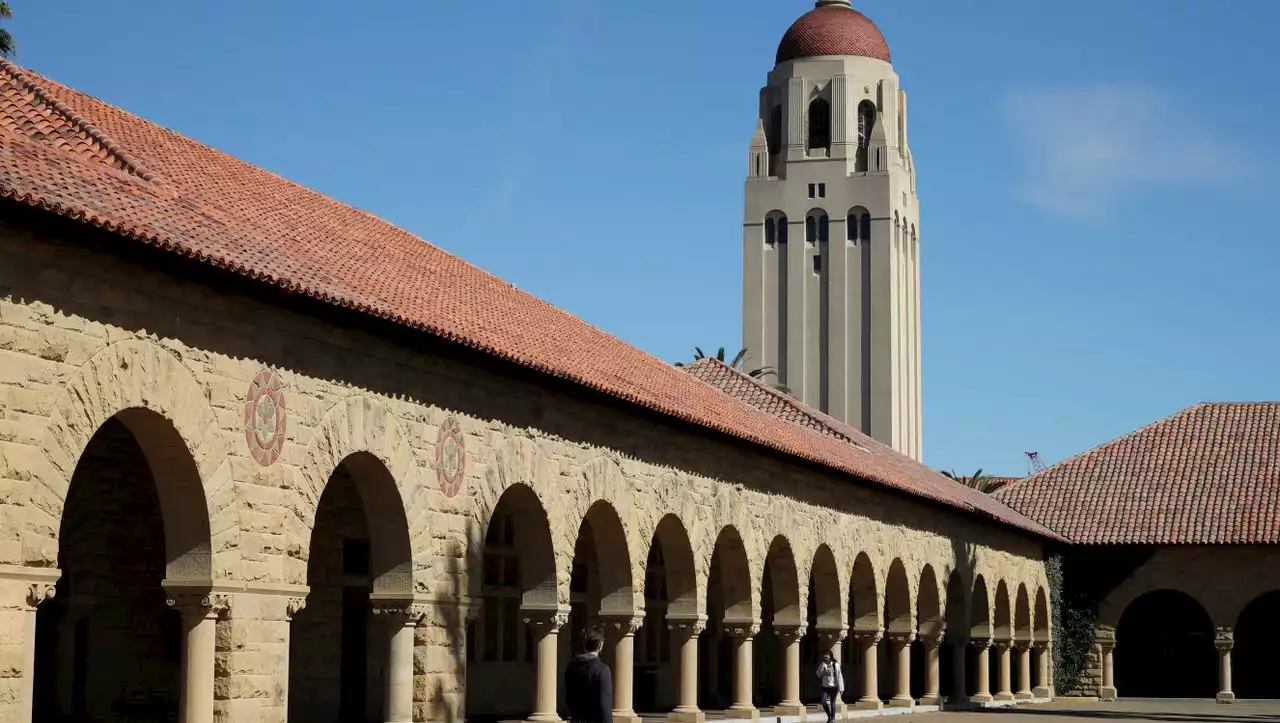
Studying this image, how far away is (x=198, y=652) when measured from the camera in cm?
1439

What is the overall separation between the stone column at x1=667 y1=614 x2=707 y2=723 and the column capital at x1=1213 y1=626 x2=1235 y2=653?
68.6 ft

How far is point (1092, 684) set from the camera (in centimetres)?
4362

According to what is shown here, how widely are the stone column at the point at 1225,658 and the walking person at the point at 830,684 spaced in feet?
53.5

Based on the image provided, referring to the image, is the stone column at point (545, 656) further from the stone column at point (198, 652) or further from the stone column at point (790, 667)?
the stone column at point (790, 667)

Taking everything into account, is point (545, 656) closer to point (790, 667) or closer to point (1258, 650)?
point (790, 667)

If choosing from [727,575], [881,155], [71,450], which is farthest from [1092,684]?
[881,155]

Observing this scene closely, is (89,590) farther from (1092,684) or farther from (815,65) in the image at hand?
(815,65)

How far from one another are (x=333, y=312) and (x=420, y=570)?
2.83 meters

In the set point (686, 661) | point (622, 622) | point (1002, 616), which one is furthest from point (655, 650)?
point (1002, 616)

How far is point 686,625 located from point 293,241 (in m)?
8.94

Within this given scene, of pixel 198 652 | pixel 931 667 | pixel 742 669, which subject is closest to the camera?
pixel 198 652

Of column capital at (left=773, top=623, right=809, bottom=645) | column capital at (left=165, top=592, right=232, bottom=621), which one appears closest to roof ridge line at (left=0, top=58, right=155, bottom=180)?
column capital at (left=165, top=592, right=232, bottom=621)

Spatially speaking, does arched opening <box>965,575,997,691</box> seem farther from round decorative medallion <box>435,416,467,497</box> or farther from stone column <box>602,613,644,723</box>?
round decorative medallion <box>435,416,467,497</box>

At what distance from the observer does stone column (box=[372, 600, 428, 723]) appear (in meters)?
17.3
